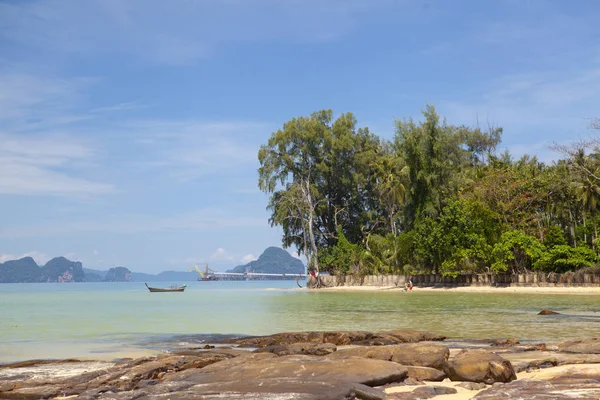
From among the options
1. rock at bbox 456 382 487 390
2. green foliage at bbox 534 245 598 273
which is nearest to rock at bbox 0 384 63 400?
rock at bbox 456 382 487 390

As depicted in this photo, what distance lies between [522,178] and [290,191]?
23921mm

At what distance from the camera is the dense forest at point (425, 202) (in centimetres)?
4816

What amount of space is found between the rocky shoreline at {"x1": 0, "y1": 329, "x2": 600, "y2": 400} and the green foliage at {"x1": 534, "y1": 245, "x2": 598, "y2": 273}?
115 feet

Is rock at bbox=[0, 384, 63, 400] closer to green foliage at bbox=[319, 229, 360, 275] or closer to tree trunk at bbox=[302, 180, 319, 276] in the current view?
green foliage at bbox=[319, 229, 360, 275]

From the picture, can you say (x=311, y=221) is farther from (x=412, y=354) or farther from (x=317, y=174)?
(x=412, y=354)

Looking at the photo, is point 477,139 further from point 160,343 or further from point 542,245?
point 160,343

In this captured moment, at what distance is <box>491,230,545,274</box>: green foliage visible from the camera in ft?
151

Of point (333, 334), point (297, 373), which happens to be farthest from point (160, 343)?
point (297, 373)

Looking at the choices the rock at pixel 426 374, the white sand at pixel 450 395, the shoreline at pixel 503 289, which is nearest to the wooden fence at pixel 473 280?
the shoreline at pixel 503 289

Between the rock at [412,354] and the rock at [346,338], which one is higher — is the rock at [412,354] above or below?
above

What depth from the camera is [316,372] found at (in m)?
8.53

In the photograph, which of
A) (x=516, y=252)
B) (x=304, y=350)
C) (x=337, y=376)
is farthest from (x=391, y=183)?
(x=337, y=376)

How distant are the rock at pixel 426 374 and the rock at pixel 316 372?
0.22 m

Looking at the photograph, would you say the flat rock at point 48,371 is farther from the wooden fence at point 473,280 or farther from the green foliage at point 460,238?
the green foliage at point 460,238
